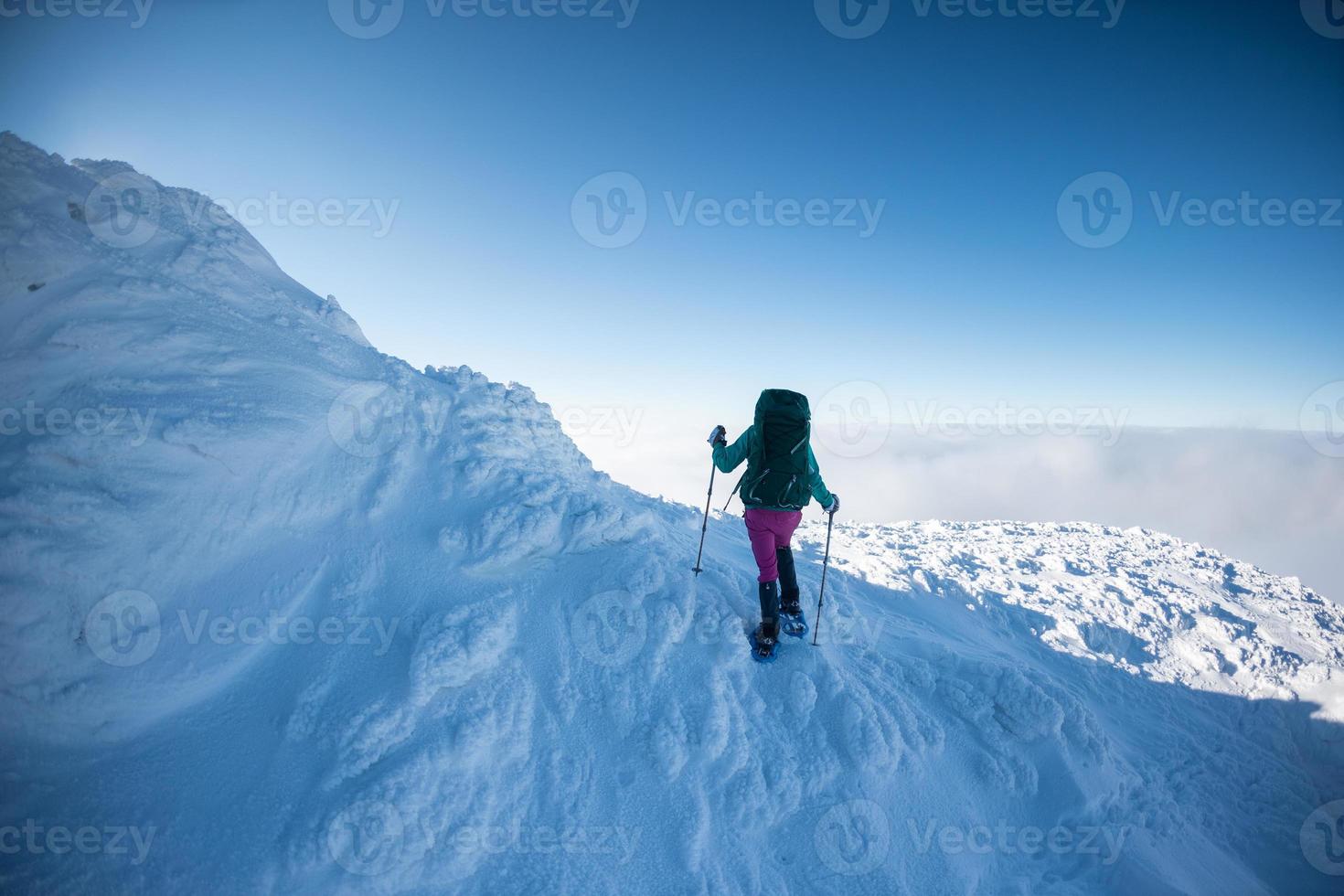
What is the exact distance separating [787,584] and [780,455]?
66.4 inches

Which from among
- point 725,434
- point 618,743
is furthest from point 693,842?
point 725,434

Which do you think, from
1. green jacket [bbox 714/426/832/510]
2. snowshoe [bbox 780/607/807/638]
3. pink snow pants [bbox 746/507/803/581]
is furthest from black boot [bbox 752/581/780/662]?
green jacket [bbox 714/426/832/510]

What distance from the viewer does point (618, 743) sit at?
4.61 metres

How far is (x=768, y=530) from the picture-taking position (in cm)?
581

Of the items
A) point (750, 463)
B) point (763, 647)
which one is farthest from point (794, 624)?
point (750, 463)

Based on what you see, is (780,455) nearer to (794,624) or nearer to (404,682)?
(794,624)

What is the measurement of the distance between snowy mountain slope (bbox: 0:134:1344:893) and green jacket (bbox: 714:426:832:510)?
150cm

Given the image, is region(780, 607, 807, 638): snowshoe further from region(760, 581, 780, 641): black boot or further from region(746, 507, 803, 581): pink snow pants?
region(746, 507, 803, 581): pink snow pants

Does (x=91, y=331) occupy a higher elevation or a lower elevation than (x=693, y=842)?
higher

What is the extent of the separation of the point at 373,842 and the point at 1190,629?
1530cm

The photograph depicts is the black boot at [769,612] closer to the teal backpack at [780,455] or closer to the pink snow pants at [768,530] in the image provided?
the pink snow pants at [768,530]

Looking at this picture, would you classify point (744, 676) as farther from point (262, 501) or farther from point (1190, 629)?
Result: point (1190, 629)

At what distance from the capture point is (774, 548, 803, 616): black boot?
592 cm

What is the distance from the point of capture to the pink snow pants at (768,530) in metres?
5.75
